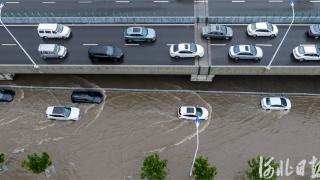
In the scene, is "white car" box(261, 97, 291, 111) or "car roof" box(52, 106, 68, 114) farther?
"white car" box(261, 97, 291, 111)

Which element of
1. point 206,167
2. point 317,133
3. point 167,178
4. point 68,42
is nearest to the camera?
point 206,167

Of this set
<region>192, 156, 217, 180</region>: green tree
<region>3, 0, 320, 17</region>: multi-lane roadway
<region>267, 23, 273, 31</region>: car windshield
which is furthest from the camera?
<region>3, 0, 320, 17</region>: multi-lane roadway

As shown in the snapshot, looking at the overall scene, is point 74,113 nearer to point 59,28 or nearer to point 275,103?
point 59,28

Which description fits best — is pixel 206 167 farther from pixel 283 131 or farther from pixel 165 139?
pixel 283 131

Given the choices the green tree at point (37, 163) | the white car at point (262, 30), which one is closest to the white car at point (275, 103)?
the white car at point (262, 30)

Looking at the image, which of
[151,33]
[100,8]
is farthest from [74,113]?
[100,8]

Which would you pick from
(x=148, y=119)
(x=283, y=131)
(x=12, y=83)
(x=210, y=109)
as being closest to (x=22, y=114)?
(x=12, y=83)

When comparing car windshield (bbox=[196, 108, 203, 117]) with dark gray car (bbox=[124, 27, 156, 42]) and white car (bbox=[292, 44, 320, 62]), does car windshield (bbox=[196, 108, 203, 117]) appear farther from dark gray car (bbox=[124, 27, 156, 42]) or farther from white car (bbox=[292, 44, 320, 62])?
white car (bbox=[292, 44, 320, 62])

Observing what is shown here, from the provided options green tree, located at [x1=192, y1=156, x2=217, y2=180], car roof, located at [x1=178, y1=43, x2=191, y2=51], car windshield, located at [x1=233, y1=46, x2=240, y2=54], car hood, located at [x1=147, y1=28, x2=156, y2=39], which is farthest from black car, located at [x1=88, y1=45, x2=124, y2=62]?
green tree, located at [x1=192, y1=156, x2=217, y2=180]
